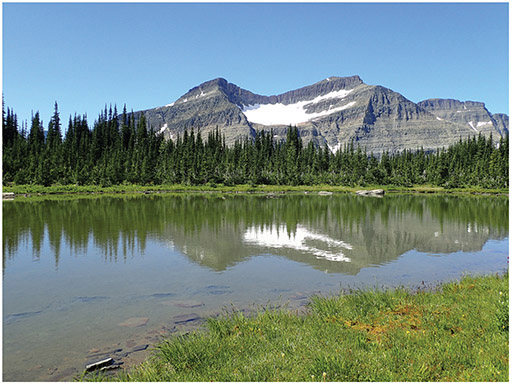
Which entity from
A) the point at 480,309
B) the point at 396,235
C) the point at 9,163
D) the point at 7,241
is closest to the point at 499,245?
the point at 396,235

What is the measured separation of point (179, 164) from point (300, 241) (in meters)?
98.7

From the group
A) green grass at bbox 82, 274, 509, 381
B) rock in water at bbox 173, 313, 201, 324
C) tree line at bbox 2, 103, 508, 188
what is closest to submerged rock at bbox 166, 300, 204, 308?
rock in water at bbox 173, 313, 201, 324

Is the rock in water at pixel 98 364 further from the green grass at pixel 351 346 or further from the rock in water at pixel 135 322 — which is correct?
the rock in water at pixel 135 322

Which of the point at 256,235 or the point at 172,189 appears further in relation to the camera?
the point at 172,189

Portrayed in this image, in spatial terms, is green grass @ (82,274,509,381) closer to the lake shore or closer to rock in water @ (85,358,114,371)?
rock in water @ (85,358,114,371)

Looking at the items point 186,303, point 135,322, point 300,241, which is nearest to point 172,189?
point 300,241

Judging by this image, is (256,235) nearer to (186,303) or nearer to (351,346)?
(186,303)

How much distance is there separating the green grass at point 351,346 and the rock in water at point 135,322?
2.55 meters

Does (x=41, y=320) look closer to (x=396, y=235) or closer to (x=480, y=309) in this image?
(x=480, y=309)

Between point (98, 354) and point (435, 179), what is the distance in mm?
143305

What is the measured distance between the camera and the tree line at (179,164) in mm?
105875

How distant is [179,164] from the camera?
122875 mm

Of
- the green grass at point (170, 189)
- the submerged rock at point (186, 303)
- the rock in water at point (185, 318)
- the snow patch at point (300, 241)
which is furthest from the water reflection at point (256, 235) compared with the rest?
the green grass at point (170, 189)

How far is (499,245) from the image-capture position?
2830 cm
